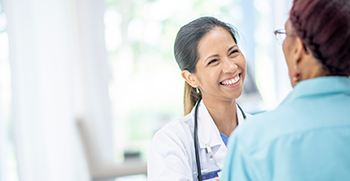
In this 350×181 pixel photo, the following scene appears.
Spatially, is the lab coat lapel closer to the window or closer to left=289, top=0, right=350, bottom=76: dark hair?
left=289, top=0, right=350, bottom=76: dark hair

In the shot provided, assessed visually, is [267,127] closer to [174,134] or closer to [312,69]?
[312,69]

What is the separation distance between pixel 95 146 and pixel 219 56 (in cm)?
202

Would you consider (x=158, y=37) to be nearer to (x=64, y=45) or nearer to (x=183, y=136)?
(x=64, y=45)

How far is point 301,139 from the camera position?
0.75 meters

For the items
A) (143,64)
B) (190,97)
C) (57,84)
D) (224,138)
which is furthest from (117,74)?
(224,138)

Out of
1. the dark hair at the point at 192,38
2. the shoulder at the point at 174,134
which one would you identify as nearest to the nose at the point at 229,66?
the dark hair at the point at 192,38

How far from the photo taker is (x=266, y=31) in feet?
11.3

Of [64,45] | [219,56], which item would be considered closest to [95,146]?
[64,45]

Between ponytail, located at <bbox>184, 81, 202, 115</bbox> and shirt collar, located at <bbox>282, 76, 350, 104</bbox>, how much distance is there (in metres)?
0.85

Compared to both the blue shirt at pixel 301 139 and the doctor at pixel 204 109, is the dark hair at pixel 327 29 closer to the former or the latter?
the blue shirt at pixel 301 139

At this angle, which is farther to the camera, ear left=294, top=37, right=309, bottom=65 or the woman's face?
the woman's face

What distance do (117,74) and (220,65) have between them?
1844 millimetres

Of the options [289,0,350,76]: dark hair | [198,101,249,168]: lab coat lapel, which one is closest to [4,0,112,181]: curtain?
[198,101,249,168]: lab coat lapel

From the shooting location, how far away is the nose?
1387 mm
